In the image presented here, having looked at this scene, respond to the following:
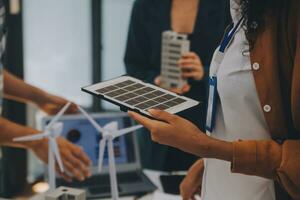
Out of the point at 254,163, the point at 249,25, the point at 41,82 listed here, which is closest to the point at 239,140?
the point at 254,163

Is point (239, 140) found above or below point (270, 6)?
below

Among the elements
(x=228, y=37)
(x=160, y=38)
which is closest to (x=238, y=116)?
(x=228, y=37)

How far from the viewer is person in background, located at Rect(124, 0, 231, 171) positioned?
76.0 inches

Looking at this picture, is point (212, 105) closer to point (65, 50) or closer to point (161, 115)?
point (161, 115)

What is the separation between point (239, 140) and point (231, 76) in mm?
128

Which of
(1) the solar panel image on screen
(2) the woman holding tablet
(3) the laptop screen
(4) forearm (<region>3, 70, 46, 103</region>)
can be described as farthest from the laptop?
(2) the woman holding tablet

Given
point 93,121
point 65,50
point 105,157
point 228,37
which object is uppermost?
point 228,37

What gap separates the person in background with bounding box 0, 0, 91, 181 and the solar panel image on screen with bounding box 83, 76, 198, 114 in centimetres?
39

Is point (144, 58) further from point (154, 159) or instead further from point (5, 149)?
point (5, 149)

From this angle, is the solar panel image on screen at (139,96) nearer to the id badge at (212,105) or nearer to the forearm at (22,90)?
the id badge at (212,105)

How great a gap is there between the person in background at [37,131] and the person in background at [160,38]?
0.43 m

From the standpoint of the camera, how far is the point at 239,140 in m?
1.04

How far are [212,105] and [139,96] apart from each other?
15 cm

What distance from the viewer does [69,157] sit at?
1494mm
